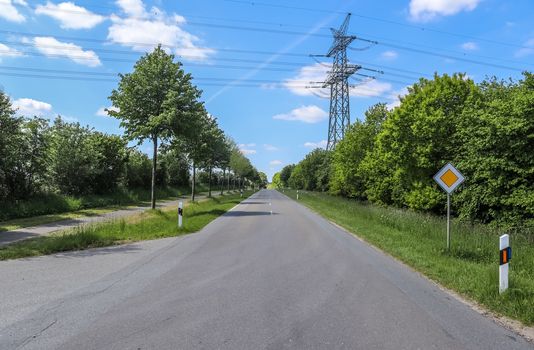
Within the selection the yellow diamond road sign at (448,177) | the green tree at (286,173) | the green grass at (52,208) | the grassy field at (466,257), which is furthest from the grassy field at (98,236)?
the green tree at (286,173)

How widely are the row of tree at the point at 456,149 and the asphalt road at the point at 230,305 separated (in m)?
8.57

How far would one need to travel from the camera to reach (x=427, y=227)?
57.8 ft

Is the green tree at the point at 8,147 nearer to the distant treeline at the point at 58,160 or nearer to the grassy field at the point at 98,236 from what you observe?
the distant treeline at the point at 58,160

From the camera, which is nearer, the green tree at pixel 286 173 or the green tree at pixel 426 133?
the green tree at pixel 426 133

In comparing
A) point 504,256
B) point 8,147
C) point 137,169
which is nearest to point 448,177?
point 504,256

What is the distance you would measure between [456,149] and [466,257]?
47.8ft

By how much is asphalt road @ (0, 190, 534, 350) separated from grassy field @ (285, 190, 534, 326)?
0.55 m

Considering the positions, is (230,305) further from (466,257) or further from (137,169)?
(137,169)

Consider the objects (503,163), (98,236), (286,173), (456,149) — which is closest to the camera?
(98,236)

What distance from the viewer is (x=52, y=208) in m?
23.9

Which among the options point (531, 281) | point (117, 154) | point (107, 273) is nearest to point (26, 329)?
point (107, 273)

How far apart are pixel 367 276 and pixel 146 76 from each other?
18.9 meters

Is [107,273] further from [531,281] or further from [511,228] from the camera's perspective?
[511,228]

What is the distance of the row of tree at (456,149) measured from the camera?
659 inches
